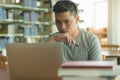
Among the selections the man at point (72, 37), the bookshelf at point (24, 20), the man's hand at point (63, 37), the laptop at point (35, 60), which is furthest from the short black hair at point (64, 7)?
the bookshelf at point (24, 20)

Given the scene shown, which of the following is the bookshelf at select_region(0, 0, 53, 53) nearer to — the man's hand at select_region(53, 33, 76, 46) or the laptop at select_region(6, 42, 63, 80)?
the man's hand at select_region(53, 33, 76, 46)

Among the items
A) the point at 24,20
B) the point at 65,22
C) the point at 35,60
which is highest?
the point at 24,20

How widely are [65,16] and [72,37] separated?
0.14 meters

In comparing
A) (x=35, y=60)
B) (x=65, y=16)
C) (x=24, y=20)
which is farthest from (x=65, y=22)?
(x=24, y=20)

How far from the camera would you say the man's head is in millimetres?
1514

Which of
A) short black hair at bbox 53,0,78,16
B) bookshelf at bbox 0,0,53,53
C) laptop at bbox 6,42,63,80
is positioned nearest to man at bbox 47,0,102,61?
short black hair at bbox 53,0,78,16

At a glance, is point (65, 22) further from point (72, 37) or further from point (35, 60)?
point (35, 60)

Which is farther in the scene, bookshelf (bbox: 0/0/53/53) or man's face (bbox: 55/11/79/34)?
bookshelf (bbox: 0/0/53/53)

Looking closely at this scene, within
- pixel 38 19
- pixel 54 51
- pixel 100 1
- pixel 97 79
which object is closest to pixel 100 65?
pixel 97 79

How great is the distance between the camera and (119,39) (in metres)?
6.36

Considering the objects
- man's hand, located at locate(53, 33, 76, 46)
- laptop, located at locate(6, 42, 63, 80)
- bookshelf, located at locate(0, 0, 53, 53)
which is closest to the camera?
laptop, located at locate(6, 42, 63, 80)

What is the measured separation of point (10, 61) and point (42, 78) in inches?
6.0

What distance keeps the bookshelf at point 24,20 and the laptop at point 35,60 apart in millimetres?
3847

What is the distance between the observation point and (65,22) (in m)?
1.53
